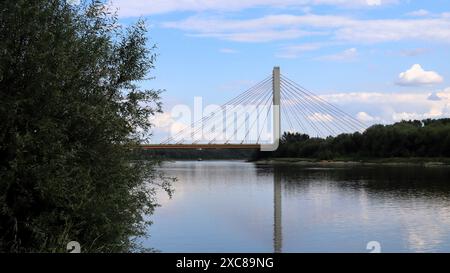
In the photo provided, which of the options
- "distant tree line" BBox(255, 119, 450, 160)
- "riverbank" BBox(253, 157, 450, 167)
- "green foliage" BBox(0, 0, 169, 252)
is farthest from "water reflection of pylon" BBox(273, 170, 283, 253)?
"distant tree line" BBox(255, 119, 450, 160)

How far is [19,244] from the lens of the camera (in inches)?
342

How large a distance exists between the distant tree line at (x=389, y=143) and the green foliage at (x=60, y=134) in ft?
307

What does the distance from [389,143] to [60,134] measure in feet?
328

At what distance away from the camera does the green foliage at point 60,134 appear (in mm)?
8438

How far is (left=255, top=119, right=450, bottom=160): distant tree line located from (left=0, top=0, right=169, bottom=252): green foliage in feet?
307

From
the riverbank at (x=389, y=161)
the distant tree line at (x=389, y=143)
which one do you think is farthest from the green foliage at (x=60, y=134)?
the distant tree line at (x=389, y=143)

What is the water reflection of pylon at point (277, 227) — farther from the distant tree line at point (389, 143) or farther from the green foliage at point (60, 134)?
the distant tree line at point (389, 143)

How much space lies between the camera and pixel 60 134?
8617mm

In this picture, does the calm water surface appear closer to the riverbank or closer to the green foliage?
the green foliage

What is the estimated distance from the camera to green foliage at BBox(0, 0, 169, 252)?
8.44 m
